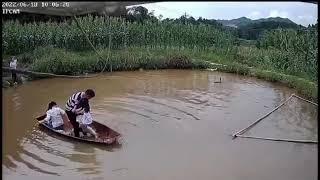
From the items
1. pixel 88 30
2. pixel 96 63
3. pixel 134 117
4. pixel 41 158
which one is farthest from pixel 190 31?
pixel 41 158

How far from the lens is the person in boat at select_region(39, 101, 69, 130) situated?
8.73 m

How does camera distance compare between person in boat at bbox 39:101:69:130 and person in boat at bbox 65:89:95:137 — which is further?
person in boat at bbox 39:101:69:130

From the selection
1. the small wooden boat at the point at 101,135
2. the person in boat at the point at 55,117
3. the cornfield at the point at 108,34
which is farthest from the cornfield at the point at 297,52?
the person in boat at the point at 55,117

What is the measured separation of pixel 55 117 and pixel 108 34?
11916 mm

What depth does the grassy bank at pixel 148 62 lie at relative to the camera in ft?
51.4

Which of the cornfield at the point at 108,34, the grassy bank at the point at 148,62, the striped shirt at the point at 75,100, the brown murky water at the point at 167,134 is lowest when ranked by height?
the brown murky water at the point at 167,134

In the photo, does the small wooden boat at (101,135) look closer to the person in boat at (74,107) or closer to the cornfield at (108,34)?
the person in boat at (74,107)

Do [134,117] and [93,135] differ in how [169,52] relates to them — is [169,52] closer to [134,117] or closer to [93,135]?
[134,117]

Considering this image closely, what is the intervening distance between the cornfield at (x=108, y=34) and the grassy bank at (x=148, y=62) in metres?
0.73

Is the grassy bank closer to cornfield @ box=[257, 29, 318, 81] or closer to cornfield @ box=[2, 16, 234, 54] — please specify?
cornfield @ box=[257, 29, 318, 81]

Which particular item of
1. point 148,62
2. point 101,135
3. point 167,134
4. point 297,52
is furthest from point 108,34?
point 101,135

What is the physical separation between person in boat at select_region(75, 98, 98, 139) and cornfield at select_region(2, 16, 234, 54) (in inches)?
424

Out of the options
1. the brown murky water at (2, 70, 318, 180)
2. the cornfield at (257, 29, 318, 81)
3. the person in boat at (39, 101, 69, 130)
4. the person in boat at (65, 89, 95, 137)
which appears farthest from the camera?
the cornfield at (257, 29, 318, 81)

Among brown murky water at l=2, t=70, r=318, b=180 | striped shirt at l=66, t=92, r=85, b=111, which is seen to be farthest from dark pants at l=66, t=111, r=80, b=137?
brown murky water at l=2, t=70, r=318, b=180
